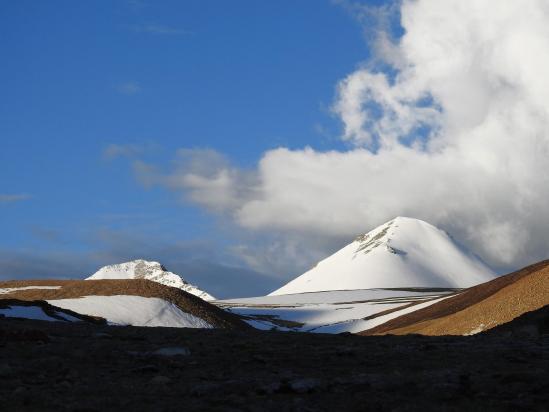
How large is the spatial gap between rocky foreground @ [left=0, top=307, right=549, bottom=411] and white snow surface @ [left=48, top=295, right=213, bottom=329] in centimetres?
3032

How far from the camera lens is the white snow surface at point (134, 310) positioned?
55781 millimetres

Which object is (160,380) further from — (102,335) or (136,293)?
(136,293)

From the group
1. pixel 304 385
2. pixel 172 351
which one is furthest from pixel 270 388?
pixel 172 351

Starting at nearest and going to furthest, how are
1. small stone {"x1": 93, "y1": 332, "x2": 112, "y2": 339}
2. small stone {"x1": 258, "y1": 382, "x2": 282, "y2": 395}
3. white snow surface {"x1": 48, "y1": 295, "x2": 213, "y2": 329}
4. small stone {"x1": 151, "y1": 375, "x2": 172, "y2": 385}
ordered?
small stone {"x1": 258, "y1": 382, "x2": 282, "y2": 395} → small stone {"x1": 151, "y1": 375, "x2": 172, "y2": 385} → small stone {"x1": 93, "y1": 332, "x2": 112, "y2": 339} → white snow surface {"x1": 48, "y1": 295, "x2": 213, "y2": 329}

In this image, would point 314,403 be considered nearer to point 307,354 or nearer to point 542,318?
point 307,354

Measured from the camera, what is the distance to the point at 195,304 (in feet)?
214

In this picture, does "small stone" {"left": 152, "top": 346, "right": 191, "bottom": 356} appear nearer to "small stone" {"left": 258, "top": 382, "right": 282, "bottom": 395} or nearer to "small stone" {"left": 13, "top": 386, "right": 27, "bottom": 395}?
"small stone" {"left": 258, "top": 382, "right": 282, "bottom": 395}

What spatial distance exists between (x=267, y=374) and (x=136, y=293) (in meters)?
48.6

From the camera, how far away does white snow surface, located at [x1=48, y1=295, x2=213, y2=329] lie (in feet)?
183

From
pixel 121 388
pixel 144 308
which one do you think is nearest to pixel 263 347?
pixel 121 388

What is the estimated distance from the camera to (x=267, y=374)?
17312mm

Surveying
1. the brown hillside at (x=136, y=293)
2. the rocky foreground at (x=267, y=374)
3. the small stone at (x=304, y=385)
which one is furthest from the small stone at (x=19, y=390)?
the brown hillside at (x=136, y=293)

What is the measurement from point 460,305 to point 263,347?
68.7 meters

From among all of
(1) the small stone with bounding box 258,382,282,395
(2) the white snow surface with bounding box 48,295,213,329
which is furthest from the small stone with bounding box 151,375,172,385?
(2) the white snow surface with bounding box 48,295,213,329
